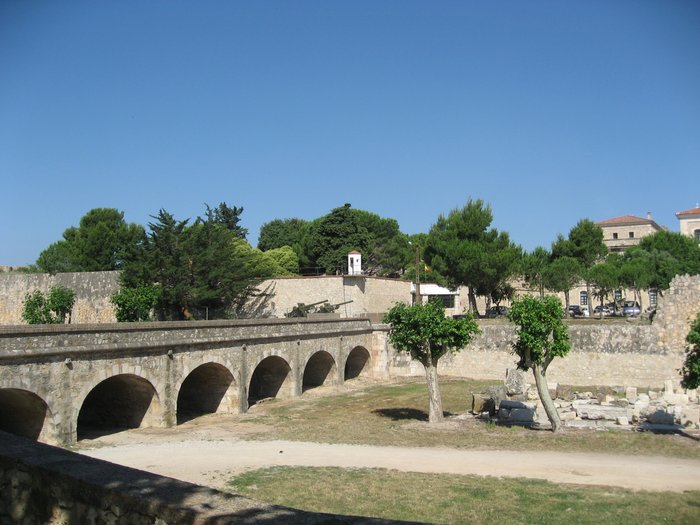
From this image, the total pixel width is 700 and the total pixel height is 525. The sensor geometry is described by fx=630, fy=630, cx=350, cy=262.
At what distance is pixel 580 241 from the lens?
2215 inches

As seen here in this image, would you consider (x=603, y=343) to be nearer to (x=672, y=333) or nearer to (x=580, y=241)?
(x=672, y=333)

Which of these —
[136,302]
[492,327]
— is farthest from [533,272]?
[136,302]

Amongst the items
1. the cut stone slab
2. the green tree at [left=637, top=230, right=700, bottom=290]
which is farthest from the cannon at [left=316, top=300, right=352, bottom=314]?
the green tree at [left=637, top=230, right=700, bottom=290]

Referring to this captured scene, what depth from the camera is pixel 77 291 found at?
37531 mm

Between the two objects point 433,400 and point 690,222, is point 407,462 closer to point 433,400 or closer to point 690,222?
point 433,400

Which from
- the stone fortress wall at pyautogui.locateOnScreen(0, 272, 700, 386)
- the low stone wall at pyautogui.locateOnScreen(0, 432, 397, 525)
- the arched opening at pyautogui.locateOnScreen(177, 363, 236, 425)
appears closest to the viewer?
the low stone wall at pyautogui.locateOnScreen(0, 432, 397, 525)

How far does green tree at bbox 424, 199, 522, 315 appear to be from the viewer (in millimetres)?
44688

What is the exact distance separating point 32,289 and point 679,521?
122ft

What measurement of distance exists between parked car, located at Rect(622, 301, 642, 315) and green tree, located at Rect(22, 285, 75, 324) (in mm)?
41075

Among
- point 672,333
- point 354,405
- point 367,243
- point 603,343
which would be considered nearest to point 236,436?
point 354,405

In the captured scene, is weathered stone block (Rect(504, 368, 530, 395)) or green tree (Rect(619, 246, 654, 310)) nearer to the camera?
weathered stone block (Rect(504, 368, 530, 395))

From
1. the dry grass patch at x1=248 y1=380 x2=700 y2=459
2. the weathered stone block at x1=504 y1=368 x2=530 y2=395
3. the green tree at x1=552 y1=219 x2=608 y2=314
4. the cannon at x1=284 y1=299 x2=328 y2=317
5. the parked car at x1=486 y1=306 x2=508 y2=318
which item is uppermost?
the green tree at x1=552 y1=219 x2=608 y2=314

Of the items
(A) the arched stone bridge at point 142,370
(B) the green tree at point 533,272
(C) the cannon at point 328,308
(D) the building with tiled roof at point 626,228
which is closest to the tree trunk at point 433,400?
(A) the arched stone bridge at point 142,370

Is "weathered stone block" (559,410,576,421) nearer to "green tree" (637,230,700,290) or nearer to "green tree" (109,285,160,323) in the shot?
"green tree" (109,285,160,323)
